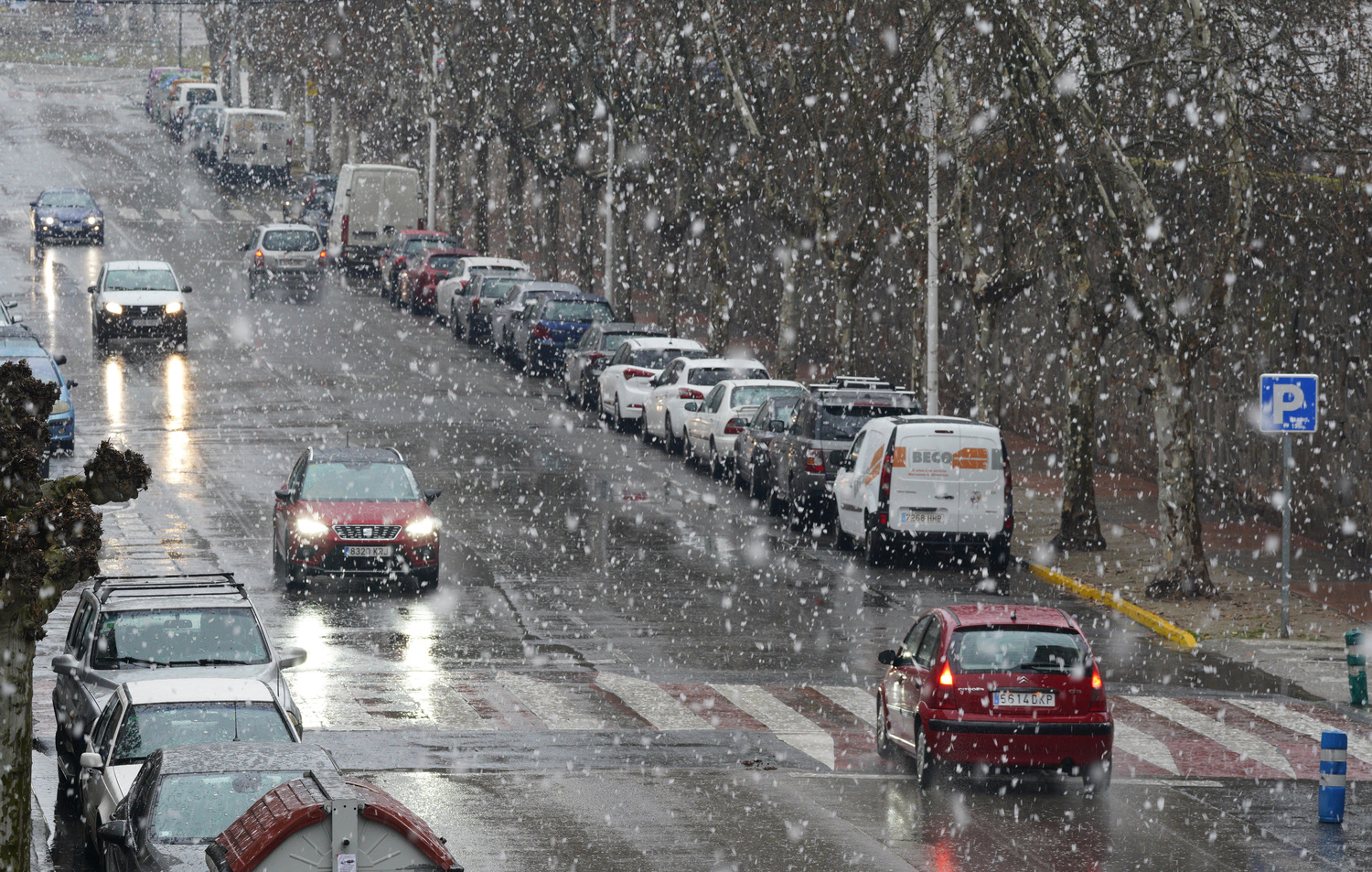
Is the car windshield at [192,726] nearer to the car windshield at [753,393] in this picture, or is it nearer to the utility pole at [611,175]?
the car windshield at [753,393]

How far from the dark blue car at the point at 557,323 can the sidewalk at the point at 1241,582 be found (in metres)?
13.7

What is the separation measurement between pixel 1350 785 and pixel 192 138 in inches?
3014

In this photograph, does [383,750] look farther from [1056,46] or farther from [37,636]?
[1056,46]

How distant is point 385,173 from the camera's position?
199ft

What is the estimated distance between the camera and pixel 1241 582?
979 inches

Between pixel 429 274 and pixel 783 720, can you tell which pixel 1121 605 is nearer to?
pixel 783 720

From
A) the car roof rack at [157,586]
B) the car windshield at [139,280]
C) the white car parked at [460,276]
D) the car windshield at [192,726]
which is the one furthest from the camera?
the white car parked at [460,276]

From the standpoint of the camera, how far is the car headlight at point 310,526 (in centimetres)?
2308

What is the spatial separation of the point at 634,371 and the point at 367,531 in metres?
14.4

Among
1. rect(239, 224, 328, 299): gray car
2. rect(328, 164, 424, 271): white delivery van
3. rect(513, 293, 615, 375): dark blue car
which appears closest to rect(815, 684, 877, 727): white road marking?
rect(513, 293, 615, 375): dark blue car

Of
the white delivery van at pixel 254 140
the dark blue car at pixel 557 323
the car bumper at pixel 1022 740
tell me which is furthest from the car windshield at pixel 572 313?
the white delivery van at pixel 254 140

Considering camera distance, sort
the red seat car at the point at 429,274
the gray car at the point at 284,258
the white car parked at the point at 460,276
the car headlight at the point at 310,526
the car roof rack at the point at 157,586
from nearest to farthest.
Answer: the car roof rack at the point at 157,586 < the car headlight at the point at 310,526 < the white car parked at the point at 460,276 < the red seat car at the point at 429,274 < the gray car at the point at 284,258

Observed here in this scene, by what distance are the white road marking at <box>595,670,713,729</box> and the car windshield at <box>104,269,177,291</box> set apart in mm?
27894

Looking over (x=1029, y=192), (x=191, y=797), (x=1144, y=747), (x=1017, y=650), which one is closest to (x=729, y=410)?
(x=1029, y=192)
